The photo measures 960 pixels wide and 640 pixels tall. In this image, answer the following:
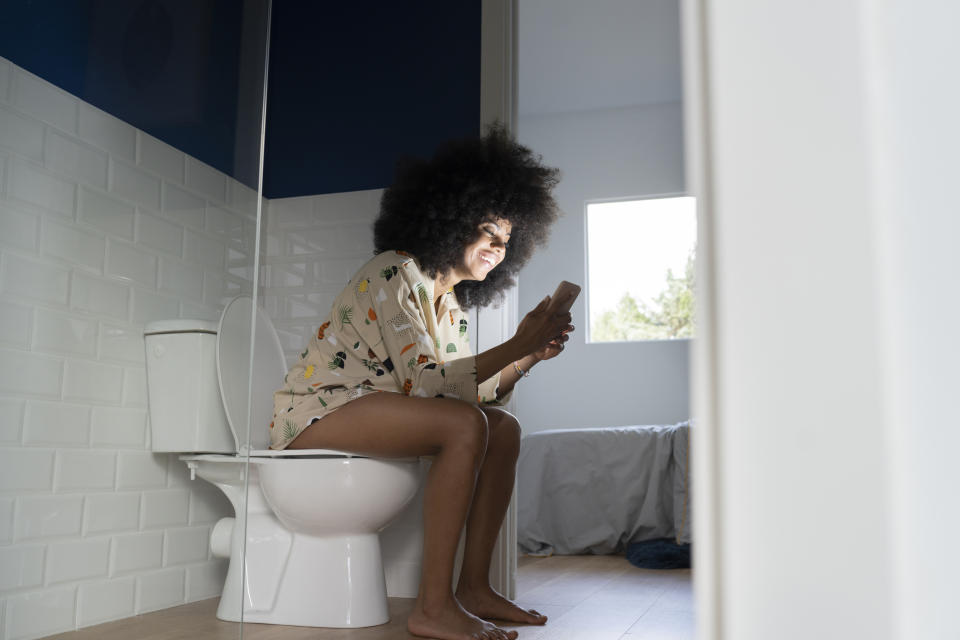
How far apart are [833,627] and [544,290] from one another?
5.62 meters

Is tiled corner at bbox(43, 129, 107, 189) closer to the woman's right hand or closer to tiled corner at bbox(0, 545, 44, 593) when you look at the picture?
tiled corner at bbox(0, 545, 44, 593)

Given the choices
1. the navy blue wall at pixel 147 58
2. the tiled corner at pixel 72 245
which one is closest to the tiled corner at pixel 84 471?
the tiled corner at pixel 72 245

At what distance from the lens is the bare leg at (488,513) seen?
2.03m

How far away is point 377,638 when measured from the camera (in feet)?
5.82

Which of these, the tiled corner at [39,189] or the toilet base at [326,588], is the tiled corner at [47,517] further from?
the toilet base at [326,588]

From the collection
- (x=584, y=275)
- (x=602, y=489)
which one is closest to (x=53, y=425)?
(x=602, y=489)

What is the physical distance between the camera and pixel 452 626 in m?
1.72

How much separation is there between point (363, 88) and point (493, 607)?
1.80 metres

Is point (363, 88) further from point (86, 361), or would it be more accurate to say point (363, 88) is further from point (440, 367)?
point (86, 361)

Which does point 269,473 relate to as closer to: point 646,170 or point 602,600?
point 602,600

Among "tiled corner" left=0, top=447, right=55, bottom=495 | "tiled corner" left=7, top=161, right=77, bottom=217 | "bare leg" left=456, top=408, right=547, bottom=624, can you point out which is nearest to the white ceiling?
"bare leg" left=456, top=408, right=547, bottom=624

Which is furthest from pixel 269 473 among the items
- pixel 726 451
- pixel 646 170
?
pixel 646 170

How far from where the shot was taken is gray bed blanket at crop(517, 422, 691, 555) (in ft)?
11.3

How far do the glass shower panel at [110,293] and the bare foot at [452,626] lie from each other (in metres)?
0.56
